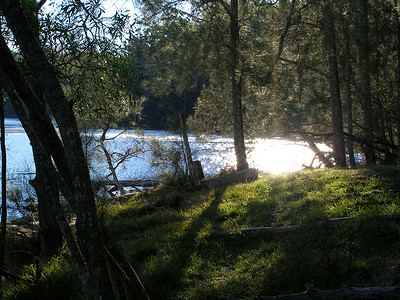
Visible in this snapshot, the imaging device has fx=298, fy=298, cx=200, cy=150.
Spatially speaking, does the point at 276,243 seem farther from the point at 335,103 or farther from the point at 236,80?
the point at 335,103

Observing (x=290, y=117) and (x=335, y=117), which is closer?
(x=335, y=117)

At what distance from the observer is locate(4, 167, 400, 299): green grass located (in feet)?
12.1

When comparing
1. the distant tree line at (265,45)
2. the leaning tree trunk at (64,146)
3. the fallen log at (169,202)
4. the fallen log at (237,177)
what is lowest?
the fallen log at (169,202)

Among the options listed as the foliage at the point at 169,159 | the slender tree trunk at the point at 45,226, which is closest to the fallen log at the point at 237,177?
the foliage at the point at 169,159

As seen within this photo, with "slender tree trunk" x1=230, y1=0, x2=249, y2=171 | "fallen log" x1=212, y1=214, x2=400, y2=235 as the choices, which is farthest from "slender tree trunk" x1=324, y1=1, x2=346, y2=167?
"fallen log" x1=212, y1=214, x2=400, y2=235

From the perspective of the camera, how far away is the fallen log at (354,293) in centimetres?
287

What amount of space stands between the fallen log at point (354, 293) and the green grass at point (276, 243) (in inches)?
12.8

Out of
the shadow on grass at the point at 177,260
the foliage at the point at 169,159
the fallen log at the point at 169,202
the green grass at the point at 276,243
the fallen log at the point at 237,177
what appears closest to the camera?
the green grass at the point at 276,243

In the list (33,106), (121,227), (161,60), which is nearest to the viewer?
(33,106)

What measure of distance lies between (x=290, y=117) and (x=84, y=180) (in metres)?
16.8

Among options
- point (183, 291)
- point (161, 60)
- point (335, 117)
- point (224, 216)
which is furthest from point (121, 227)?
point (335, 117)

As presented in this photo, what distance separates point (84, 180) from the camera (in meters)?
2.75

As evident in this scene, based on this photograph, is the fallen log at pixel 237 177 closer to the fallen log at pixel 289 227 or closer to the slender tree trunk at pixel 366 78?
the slender tree trunk at pixel 366 78

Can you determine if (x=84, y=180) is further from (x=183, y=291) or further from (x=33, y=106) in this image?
(x=183, y=291)
